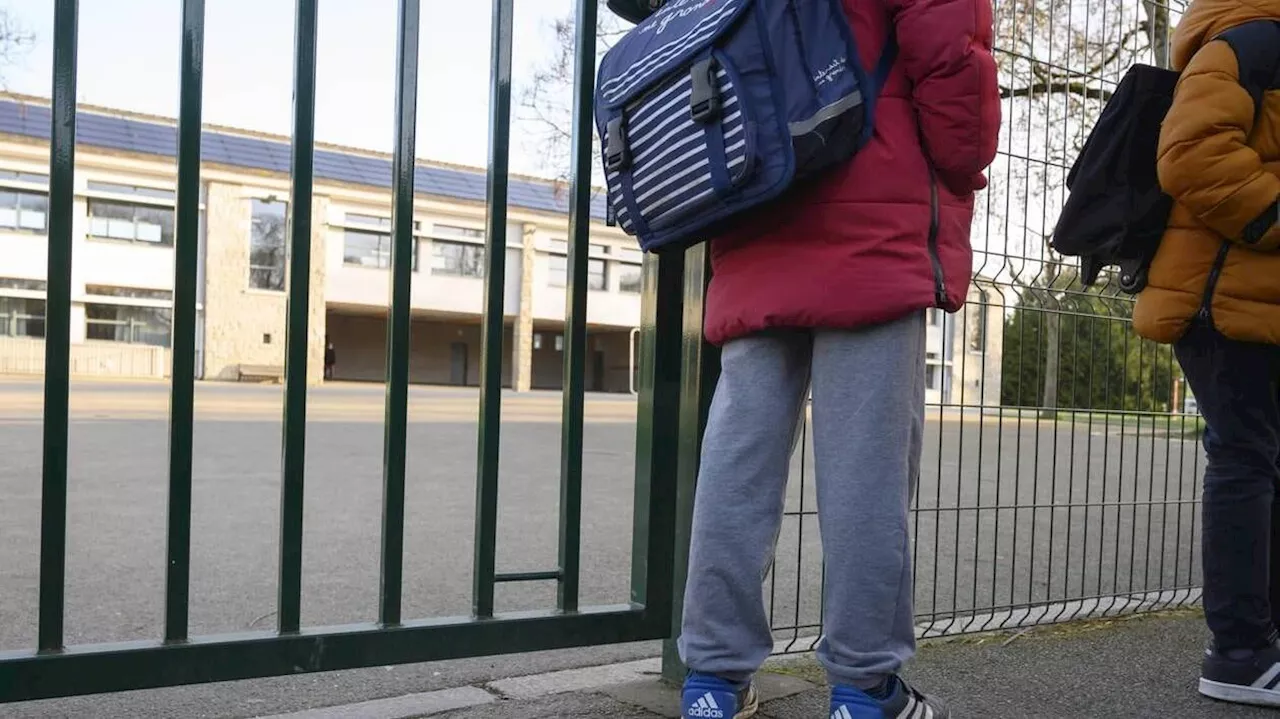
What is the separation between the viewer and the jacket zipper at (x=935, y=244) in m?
1.89

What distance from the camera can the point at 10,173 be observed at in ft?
135

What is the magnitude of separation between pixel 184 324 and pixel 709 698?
120cm

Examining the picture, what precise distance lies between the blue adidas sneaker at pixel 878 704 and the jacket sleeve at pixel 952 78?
0.93 m

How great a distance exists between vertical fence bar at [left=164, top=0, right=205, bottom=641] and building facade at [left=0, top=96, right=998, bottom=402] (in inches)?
1392

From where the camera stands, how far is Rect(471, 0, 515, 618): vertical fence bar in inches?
93.5

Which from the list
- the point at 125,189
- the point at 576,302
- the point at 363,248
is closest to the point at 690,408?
the point at 576,302

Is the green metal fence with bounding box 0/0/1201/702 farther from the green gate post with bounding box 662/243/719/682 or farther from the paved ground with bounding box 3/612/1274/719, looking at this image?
the paved ground with bounding box 3/612/1274/719

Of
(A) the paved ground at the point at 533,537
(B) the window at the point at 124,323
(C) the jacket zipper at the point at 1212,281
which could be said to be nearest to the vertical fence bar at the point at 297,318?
(A) the paved ground at the point at 533,537

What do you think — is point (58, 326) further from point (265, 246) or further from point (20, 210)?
point (265, 246)

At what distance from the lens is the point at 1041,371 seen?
11.4 feet

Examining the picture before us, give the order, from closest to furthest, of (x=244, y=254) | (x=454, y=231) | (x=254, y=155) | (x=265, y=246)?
(x=254, y=155) < (x=244, y=254) < (x=265, y=246) < (x=454, y=231)

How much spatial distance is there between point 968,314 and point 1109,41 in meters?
1.72

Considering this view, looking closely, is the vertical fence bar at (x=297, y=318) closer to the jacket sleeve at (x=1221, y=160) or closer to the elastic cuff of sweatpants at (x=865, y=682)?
the elastic cuff of sweatpants at (x=865, y=682)

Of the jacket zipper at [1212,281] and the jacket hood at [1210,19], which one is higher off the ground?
the jacket hood at [1210,19]
